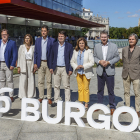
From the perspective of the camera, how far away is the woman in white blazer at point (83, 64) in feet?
16.3

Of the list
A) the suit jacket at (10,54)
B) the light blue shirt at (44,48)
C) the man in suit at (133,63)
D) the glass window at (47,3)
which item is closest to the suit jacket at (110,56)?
the man in suit at (133,63)

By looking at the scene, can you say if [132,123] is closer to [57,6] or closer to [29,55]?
[29,55]

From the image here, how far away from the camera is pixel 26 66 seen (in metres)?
5.73

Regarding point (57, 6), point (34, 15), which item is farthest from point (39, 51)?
point (57, 6)

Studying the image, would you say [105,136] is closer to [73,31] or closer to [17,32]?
[17,32]

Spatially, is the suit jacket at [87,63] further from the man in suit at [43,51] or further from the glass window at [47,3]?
the glass window at [47,3]

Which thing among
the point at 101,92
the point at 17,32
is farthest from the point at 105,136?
the point at 17,32

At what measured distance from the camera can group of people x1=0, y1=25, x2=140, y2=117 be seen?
4801 mm

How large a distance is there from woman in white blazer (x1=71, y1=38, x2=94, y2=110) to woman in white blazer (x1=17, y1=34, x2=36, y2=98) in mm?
1303

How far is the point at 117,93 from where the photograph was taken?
7082 mm

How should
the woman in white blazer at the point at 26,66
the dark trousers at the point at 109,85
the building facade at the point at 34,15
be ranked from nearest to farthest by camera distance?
the dark trousers at the point at 109,85
the woman in white blazer at the point at 26,66
the building facade at the point at 34,15

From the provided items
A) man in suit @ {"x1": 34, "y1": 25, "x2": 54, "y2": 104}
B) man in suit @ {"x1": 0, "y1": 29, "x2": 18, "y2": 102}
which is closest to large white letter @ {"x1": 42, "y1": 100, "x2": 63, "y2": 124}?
man in suit @ {"x1": 34, "y1": 25, "x2": 54, "y2": 104}

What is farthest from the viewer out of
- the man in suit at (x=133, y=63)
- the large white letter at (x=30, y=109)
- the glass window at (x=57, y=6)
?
the glass window at (x=57, y=6)

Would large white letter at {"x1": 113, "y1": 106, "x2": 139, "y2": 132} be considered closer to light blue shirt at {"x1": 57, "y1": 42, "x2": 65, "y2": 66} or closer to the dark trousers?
the dark trousers
